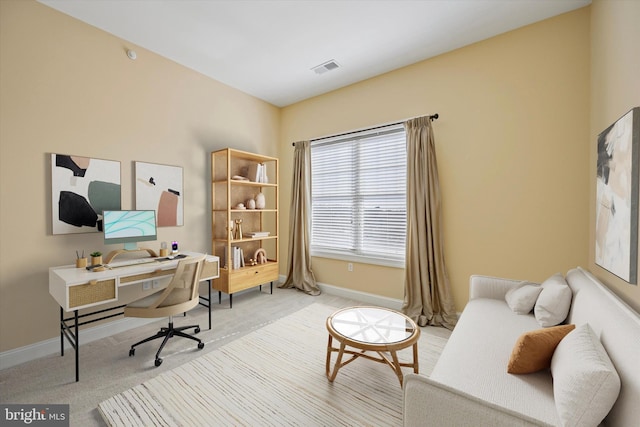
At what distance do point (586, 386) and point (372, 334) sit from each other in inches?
42.9

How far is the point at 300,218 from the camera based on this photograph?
4.09 metres

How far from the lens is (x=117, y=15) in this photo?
93.5 inches

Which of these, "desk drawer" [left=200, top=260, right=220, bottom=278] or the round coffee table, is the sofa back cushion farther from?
"desk drawer" [left=200, top=260, right=220, bottom=278]

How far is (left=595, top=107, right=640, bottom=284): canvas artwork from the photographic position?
1.41 m

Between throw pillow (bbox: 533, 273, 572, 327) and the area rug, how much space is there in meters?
0.89

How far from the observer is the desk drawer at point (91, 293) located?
1.92 m

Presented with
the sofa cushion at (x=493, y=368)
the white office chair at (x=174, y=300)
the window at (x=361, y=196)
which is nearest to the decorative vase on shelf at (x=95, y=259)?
the white office chair at (x=174, y=300)

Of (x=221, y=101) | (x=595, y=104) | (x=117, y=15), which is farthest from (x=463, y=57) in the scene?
(x=117, y=15)

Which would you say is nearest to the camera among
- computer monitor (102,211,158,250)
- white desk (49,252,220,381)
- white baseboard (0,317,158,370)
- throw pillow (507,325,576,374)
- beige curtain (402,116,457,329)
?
throw pillow (507,325,576,374)

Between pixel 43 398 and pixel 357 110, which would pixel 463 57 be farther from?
pixel 43 398

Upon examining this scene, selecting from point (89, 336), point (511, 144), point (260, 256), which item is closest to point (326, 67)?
→ point (511, 144)

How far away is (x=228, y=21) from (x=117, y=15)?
990 mm

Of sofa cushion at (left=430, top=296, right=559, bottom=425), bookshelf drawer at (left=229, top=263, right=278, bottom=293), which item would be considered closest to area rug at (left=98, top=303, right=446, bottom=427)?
sofa cushion at (left=430, top=296, right=559, bottom=425)

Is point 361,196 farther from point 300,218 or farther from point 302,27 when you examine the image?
point 302,27
